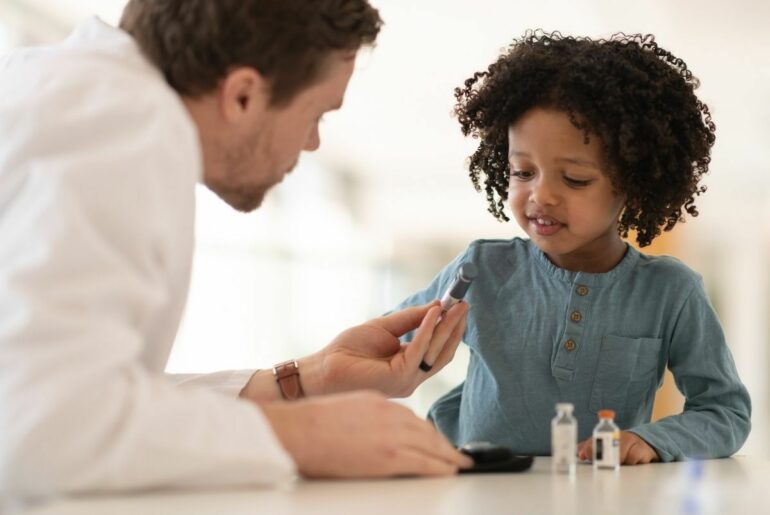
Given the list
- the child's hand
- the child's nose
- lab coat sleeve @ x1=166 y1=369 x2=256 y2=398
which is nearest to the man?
lab coat sleeve @ x1=166 y1=369 x2=256 y2=398

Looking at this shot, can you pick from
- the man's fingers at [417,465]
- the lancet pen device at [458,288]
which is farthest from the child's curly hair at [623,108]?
the man's fingers at [417,465]

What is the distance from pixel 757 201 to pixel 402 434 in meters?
9.08

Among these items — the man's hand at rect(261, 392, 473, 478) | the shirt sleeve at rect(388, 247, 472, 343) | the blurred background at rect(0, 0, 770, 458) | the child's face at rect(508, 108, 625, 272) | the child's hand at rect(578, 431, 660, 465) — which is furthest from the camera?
the blurred background at rect(0, 0, 770, 458)

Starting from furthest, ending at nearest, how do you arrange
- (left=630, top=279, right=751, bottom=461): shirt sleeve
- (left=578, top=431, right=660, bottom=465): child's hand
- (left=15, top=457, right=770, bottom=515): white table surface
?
(left=630, top=279, right=751, bottom=461): shirt sleeve, (left=578, top=431, right=660, bottom=465): child's hand, (left=15, top=457, right=770, bottom=515): white table surface

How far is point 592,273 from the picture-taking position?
6.12ft

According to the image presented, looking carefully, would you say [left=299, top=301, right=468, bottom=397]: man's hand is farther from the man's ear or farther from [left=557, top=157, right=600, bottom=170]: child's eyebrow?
the man's ear

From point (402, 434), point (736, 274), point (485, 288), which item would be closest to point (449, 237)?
point (736, 274)

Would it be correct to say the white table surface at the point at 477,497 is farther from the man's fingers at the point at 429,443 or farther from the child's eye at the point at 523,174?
the child's eye at the point at 523,174

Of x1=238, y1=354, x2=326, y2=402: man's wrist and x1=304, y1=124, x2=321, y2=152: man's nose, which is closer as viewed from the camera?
x1=304, y1=124, x2=321, y2=152: man's nose

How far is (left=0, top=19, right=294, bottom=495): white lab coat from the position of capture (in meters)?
0.90

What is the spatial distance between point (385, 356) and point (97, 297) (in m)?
0.87

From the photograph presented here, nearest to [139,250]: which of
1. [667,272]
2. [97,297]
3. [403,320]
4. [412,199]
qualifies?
[97,297]

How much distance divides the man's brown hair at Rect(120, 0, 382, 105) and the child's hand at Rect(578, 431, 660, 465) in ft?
2.37

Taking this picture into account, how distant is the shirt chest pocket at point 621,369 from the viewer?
70.6 inches
